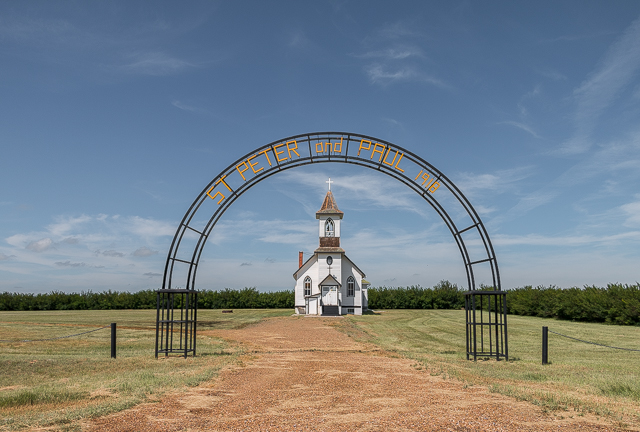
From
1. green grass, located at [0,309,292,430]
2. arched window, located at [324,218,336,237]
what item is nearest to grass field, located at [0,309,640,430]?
green grass, located at [0,309,292,430]

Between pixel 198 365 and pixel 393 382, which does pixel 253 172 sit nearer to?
pixel 198 365

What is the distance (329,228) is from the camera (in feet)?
140

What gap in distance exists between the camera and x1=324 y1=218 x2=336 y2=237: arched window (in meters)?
42.6

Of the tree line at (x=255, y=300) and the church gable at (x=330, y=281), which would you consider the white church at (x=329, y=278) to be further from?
the tree line at (x=255, y=300)

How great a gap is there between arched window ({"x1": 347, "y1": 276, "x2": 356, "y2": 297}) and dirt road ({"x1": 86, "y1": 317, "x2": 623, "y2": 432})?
3031 cm

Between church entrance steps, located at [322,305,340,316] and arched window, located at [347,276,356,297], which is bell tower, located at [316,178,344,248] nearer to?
arched window, located at [347,276,356,297]

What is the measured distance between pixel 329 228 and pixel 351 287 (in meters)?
5.84

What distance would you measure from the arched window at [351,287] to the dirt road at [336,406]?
99.4 ft

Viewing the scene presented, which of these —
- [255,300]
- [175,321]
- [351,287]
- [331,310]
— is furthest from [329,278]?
[175,321]

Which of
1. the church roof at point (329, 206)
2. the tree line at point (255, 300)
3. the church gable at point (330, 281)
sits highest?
the church roof at point (329, 206)

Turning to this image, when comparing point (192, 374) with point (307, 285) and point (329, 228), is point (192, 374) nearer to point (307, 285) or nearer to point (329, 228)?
point (329, 228)

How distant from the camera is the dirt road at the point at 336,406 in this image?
6832 mm

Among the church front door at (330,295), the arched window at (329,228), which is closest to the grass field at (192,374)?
the church front door at (330,295)

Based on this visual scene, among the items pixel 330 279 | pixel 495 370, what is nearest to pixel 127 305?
pixel 330 279
